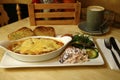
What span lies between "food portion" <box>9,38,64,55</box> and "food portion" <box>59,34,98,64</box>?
5cm

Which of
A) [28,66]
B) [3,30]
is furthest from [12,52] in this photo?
[3,30]

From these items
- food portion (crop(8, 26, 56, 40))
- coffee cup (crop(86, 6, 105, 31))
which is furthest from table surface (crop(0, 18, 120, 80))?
coffee cup (crop(86, 6, 105, 31))

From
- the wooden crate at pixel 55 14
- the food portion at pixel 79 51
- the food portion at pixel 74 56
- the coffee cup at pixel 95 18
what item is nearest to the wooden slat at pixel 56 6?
the wooden crate at pixel 55 14

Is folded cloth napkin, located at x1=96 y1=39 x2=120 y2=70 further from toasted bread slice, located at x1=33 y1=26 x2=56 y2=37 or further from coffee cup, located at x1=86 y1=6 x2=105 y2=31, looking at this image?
toasted bread slice, located at x1=33 y1=26 x2=56 y2=37

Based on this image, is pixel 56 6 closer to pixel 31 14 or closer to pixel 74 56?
pixel 31 14

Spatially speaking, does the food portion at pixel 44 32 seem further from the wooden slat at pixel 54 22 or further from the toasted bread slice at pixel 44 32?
the wooden slat at pixel 54 22

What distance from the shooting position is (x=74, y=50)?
0.78m

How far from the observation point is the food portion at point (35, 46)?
76 centimetres

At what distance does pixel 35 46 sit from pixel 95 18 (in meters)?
0.42

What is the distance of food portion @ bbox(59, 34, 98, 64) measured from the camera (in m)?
0.77

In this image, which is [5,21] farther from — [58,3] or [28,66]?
[28,66]

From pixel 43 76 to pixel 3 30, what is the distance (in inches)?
19.8

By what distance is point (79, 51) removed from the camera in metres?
0.77

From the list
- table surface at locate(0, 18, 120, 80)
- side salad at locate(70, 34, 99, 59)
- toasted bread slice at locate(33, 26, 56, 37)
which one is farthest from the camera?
toasted bread slice at locate(33, 26, 56, 37)
